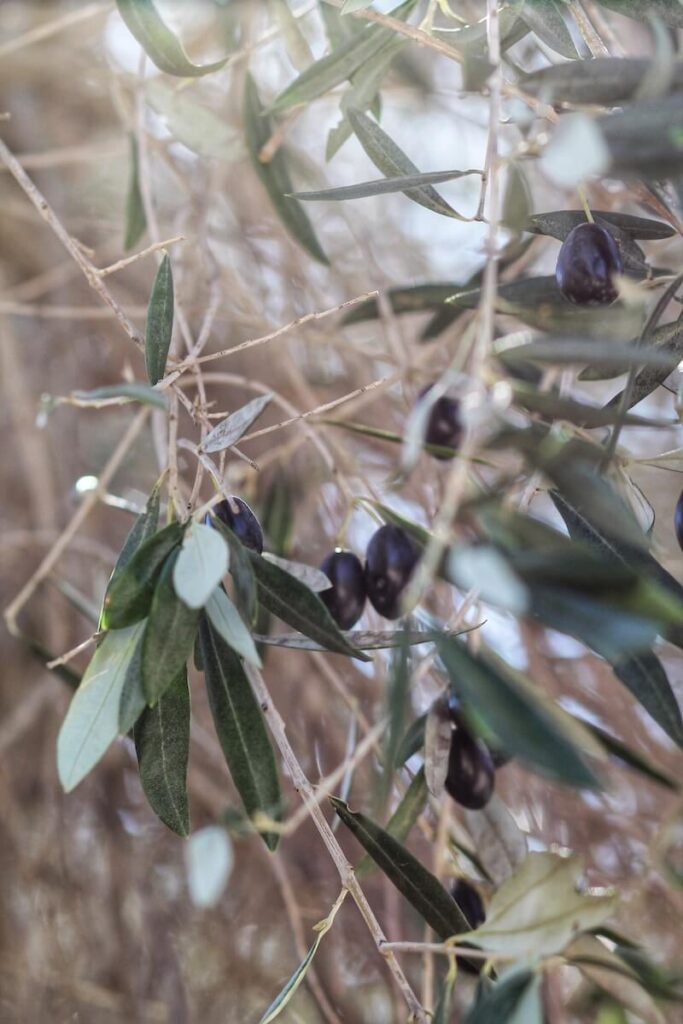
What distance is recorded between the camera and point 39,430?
1.62 meters

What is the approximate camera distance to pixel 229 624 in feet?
1.78

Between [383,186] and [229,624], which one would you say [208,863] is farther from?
[383,186]

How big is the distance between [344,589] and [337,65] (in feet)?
1.22

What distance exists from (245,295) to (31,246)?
2.16 ft

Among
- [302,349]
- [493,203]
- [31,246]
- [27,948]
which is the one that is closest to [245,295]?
[302,349]

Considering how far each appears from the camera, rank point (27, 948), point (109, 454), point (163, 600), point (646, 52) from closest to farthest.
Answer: point (163, 600)
point (646, 52)
point (27, 948)
point (109, 454)

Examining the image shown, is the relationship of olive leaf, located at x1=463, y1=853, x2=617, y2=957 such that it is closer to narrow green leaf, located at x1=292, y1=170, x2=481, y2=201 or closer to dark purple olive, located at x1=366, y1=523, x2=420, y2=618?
dark purple olive, located at x1=366, y1=523, x2=420, y2=618

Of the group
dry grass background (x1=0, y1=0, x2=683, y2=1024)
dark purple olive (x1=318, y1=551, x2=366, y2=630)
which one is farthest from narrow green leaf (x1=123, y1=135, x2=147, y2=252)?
Result: dark purple olive (x1=318, y1=551, x2=366, y2=630)

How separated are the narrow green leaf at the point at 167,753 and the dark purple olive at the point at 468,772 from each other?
182 millimetres

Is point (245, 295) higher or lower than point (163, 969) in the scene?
higher

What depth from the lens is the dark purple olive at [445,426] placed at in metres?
0.87

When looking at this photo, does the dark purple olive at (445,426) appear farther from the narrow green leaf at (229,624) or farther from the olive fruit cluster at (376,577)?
the narrow green leaf at (229,624)

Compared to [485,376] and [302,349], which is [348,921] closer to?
[302,349]

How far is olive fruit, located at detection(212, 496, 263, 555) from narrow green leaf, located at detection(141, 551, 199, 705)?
0.08 metres
